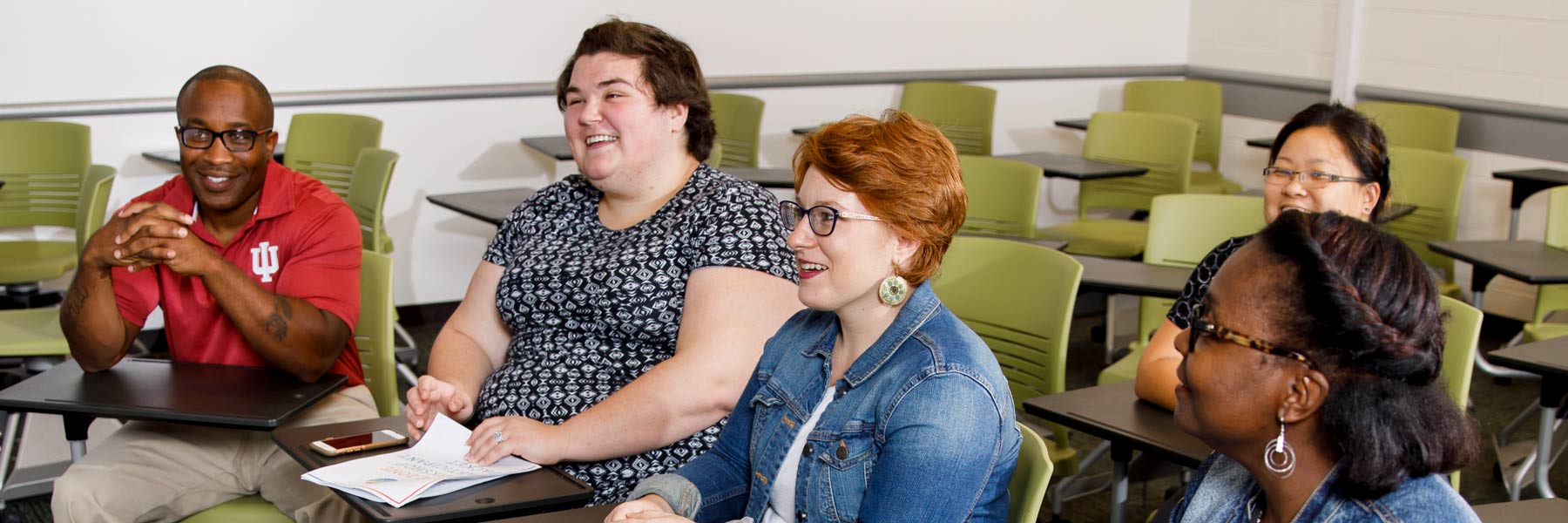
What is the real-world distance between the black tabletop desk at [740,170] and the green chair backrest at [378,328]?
1.78m

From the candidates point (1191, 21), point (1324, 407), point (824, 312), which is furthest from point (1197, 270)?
point (1191, 21)

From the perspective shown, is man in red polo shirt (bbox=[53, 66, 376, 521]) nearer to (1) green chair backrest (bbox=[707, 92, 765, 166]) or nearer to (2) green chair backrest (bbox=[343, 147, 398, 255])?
(2) green chair backrest (bbox=[343, 147, 398, 255])

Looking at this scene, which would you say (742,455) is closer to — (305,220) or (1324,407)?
(1324,407)

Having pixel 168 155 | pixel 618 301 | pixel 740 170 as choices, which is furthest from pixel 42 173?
pixel 618 301

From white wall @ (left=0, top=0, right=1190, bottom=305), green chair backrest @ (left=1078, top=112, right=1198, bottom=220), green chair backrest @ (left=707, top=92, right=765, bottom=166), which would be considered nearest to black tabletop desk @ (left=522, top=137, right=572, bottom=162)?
white wall @ (left=0, top=0, right=1190, bottom=305)

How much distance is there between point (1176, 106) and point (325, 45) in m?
3.83

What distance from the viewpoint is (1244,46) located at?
659cm

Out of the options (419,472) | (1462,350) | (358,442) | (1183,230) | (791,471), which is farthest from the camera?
(1183,230)

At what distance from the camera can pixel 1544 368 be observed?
103 inches

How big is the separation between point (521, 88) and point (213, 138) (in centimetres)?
315

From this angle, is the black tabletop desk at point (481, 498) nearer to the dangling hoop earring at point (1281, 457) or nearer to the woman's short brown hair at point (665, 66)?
the woman's short brown hair at point (665, 66)

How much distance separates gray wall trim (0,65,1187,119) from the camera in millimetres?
4922

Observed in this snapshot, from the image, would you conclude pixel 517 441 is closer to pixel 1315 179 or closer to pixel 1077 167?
pixel 1315 179

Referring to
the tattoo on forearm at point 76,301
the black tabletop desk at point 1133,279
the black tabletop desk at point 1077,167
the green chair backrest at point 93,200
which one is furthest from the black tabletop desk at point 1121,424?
the green chair backrest at point 93,200
